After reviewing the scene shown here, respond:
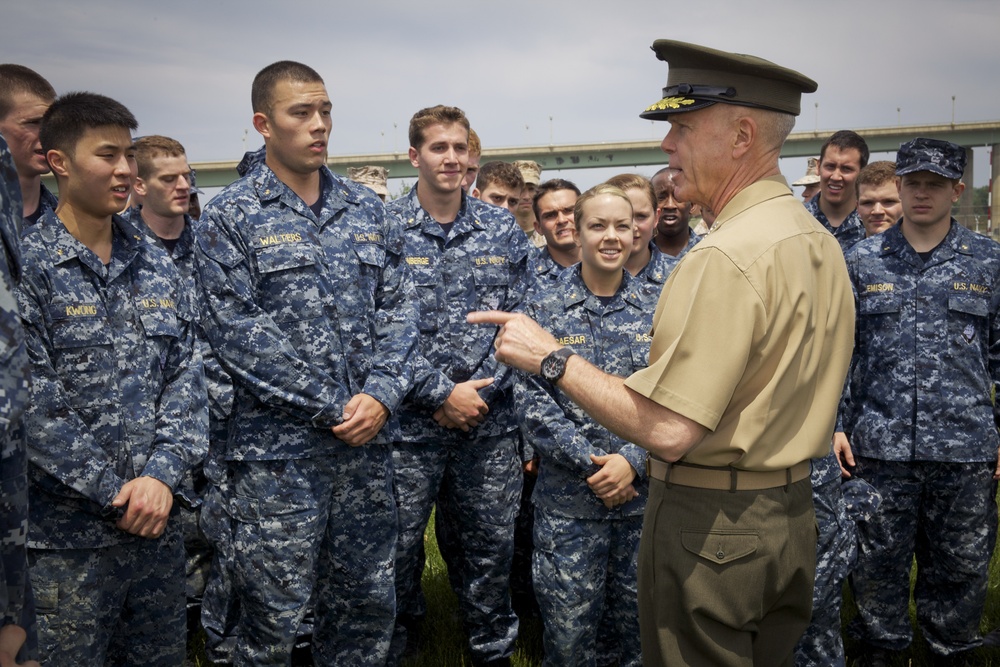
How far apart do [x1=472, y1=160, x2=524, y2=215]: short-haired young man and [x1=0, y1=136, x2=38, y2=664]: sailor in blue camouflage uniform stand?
4912 mm

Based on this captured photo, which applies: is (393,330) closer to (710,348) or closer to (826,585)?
(710,348)

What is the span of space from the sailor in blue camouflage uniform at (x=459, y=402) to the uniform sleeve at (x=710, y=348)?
229 cm

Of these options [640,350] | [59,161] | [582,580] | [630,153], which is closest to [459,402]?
[640,350]

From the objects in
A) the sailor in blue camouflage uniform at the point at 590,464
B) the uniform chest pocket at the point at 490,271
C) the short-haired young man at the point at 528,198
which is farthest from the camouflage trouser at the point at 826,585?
the short-haired young man at the point at 528,198

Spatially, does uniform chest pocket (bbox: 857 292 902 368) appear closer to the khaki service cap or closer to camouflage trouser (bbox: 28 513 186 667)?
the khaki service cap

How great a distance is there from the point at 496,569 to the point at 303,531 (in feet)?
4.84

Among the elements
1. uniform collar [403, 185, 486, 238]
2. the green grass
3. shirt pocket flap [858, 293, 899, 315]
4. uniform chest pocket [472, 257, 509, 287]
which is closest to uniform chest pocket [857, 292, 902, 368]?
shirt pocket flap [858, 293, 899, 315]

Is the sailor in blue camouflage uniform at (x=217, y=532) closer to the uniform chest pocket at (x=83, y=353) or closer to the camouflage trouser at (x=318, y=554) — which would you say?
the camouflage trouser at (x=318, y=554)

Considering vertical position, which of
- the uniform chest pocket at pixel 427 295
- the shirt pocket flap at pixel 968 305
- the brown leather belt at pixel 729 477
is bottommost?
the brown leather belt at pixel 729 477

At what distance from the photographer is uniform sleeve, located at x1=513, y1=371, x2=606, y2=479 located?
3.82 metres

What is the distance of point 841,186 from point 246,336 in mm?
4207

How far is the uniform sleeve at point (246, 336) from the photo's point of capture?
3365mm

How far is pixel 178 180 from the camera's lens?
18.6 ft

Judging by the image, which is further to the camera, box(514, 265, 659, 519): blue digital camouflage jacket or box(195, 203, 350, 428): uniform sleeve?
box(514, 265, 659, 519): blue digital camouflage jacket
